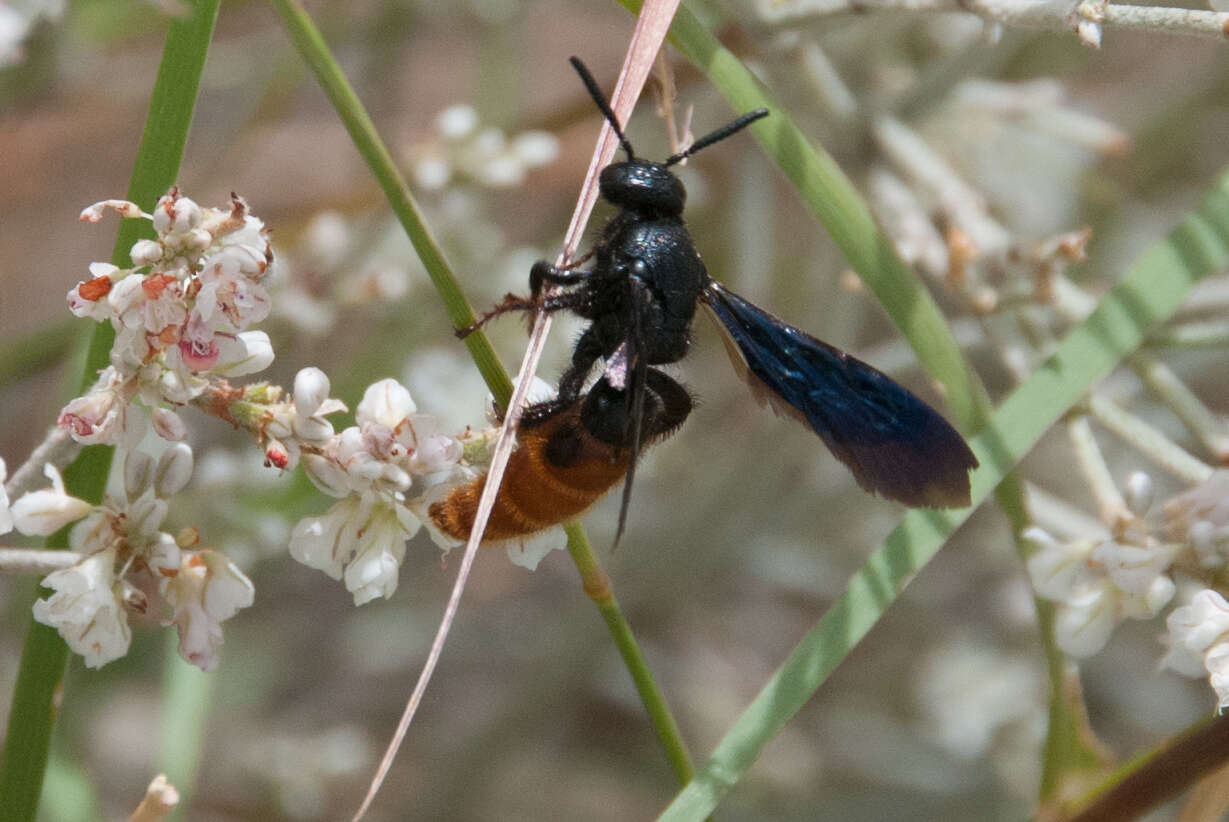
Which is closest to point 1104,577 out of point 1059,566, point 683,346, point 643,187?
point 1059,566

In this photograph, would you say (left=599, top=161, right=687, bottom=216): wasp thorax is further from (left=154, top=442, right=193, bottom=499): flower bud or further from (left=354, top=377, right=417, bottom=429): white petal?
(left=154, top=442, right=193, bottom=499): flower bud

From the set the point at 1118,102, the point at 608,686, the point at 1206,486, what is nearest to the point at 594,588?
the point at 1206,486

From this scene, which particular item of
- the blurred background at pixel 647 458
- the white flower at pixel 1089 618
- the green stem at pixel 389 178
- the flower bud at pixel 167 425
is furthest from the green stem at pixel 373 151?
the blurred background at pixel 647 458

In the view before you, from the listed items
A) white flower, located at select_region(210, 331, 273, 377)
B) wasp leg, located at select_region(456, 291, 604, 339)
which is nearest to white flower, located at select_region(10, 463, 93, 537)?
white flower, located at select_region(210, 331, 273, 377)

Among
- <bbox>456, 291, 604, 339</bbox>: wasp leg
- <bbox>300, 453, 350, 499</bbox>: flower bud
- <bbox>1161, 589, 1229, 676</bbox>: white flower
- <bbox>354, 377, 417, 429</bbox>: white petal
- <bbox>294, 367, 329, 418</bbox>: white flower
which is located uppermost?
<bbox>456, 291, 604, 339</bbox>: wasp leg

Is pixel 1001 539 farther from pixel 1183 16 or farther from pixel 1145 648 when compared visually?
pixel 1183 16
